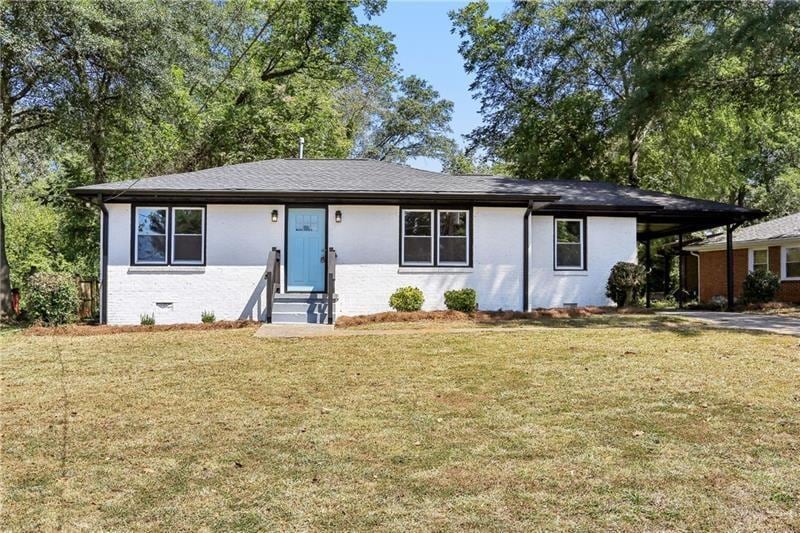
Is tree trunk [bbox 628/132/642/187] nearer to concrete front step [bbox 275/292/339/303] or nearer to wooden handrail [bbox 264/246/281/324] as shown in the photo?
concrete front step [bbox 275/292/339/303]

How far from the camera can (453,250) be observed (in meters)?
13.4

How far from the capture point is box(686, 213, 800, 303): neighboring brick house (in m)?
18.0

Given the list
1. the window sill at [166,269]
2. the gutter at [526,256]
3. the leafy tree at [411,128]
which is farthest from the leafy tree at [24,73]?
the leafy tree at [411,128]

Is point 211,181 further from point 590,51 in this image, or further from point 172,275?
point 590,51

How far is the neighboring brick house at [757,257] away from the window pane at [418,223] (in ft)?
38.6

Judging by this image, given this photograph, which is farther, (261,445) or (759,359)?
(759,359)

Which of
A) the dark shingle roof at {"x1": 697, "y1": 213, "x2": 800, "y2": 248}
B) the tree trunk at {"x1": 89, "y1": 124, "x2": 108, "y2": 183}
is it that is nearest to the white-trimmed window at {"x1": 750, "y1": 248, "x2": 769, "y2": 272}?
the dark shingle roof at {"x1": 697, "y1": 213, "x2": 800, "y2": 248}

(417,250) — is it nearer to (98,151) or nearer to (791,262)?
(98,151)

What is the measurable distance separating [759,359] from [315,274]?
29.4 ft

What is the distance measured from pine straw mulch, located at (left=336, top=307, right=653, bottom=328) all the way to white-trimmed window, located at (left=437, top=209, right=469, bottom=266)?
1.45 meters

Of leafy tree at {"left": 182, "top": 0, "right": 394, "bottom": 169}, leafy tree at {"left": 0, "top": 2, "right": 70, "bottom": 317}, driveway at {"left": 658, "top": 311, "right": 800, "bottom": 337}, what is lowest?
driveway at {"left": 658, "top": 311, "right": 800, "bottom": 337}

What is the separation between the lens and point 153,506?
11.3 ft

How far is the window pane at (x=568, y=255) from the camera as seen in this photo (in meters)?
14.1

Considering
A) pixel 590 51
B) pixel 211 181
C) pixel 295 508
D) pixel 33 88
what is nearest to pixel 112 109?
pixel 33 88
